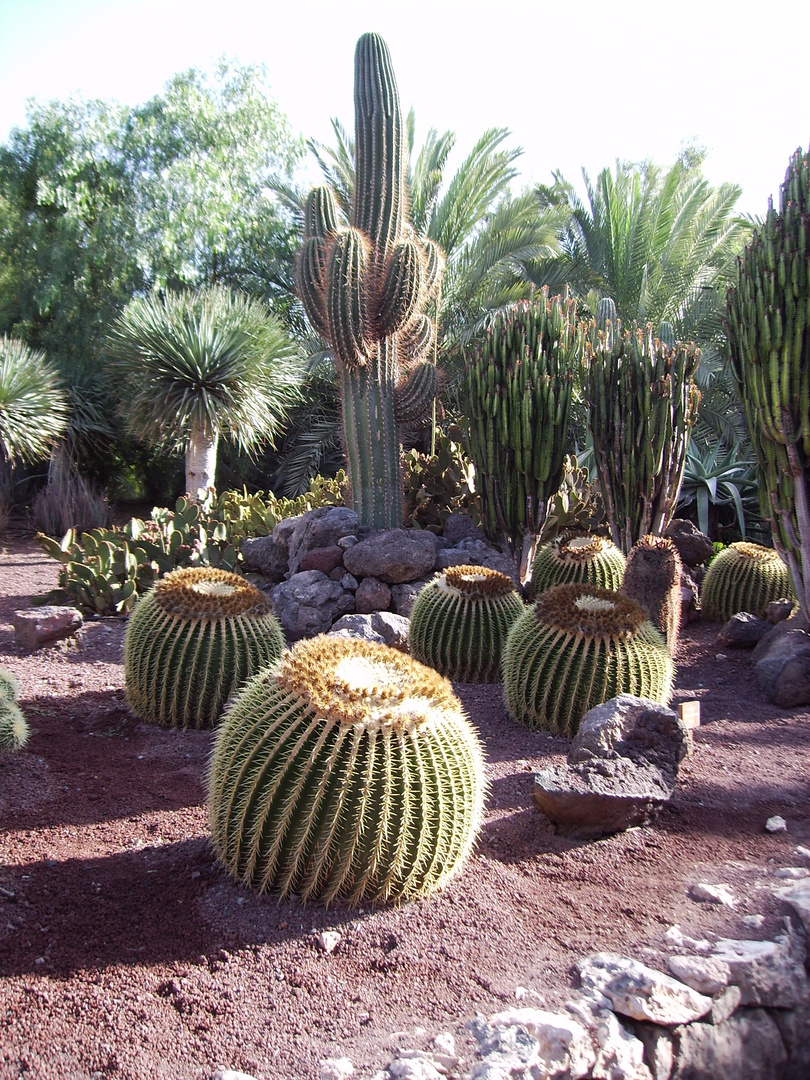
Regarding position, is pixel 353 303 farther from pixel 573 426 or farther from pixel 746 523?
pixel 573 426

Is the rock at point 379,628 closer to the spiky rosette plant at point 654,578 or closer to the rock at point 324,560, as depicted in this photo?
the rock at point 324,560

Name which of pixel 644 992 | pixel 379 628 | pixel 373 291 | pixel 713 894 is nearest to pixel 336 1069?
pixel 644 992

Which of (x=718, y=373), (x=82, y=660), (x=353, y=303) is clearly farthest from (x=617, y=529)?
(x=718, y=373)

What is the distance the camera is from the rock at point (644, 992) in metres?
2.35

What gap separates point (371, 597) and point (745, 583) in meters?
3.34

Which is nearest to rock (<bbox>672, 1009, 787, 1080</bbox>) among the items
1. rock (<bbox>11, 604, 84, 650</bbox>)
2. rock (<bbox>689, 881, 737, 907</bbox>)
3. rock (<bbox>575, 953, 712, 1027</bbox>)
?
rock (<bbox>575, 953, 712, 1027</bbox>)

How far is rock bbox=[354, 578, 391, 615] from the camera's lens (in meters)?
6.78

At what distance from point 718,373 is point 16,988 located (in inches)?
608

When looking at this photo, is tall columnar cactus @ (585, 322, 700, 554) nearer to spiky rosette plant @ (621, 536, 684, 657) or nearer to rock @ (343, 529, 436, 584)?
spiky rosette plant @ (621, 536, 684, 657)

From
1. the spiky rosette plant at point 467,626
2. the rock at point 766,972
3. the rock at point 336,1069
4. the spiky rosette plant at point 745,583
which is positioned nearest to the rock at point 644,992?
the rock at point 766,972

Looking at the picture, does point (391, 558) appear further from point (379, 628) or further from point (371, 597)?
point (379, 628)

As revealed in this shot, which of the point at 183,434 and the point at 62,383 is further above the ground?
the point at 62,383

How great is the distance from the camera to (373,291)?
308 inches

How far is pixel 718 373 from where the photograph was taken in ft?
50.5
